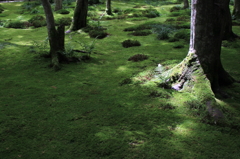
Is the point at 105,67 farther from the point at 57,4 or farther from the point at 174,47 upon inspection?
the point at 57,4

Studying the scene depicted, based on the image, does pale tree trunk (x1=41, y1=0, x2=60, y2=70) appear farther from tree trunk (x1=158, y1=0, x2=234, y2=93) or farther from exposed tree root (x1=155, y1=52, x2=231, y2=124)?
tree trunk (x1=158, y1=0, x2=234, y2=93)

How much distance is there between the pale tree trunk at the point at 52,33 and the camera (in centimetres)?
677

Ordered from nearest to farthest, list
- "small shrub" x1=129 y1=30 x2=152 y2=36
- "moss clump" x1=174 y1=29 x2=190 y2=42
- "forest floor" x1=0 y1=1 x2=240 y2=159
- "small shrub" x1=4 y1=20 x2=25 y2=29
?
"forest floor" x1=0 y1=1 x2=240 y2=159 → "moss clump" x1=174 y1=29 x2=190 y2=42 → "small shrub" x1=129 y1=30 x2=152 y2=36 → "small shrub" x1=4 y1=20 x2=25 y2=29

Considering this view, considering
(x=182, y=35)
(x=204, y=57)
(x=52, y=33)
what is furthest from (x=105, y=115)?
(x=182, y=35)

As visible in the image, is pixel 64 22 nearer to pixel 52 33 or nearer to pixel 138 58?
pixel 52 33

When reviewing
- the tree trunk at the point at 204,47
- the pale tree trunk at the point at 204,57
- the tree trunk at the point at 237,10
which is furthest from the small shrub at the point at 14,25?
the tree trunk at the point at 237,10

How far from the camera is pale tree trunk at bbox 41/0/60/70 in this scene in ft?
22.2

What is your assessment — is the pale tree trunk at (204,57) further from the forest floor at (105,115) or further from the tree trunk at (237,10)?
the tree trunk at (237,10)

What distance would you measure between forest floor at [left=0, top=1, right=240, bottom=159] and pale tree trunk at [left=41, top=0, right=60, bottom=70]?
31 cm

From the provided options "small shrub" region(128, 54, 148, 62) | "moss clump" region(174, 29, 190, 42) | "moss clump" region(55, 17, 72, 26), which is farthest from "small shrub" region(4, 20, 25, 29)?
"moss clump" region(174, 29, 190, 42)

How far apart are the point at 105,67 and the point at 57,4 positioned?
1530 centimetres

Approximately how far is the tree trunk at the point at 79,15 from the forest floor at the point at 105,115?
19.0 feet

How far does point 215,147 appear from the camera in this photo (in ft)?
10.7

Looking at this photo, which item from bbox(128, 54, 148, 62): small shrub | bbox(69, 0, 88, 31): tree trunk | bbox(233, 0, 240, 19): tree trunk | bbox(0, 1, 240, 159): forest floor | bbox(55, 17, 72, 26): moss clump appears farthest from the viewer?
bbox(233, 0, 240, 19): tree trunk
